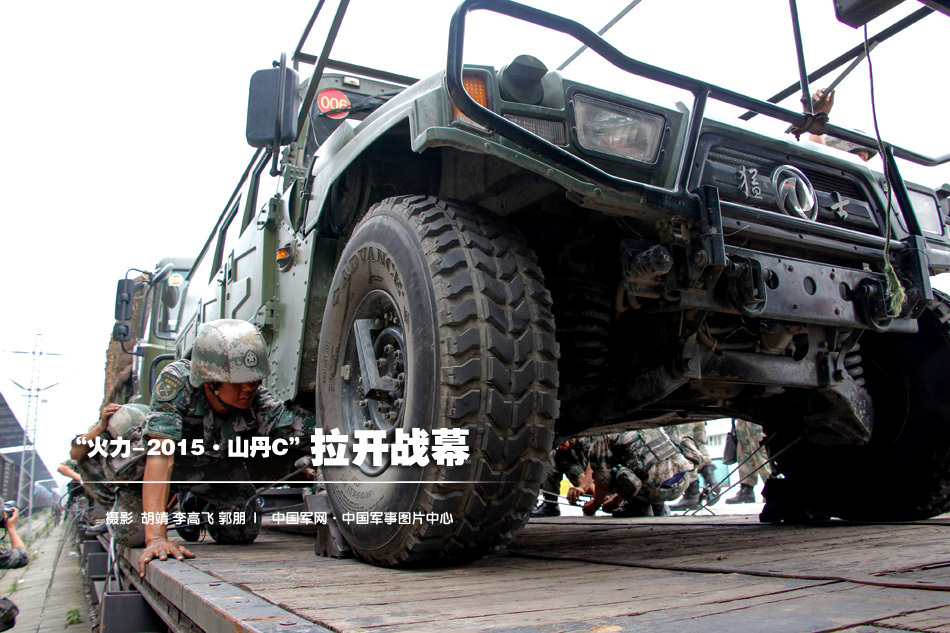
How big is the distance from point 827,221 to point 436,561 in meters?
1.65

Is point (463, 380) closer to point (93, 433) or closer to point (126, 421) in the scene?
point (93, 433)

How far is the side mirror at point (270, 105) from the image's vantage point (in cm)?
303

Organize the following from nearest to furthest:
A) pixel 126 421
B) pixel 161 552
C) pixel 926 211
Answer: pixel 161 552
pixel 926 211
pixel 126 421

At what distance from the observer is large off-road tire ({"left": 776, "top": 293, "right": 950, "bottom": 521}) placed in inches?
120

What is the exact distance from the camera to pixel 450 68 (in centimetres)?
186

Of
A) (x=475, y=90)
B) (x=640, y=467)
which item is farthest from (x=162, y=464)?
(x=640, y=467)

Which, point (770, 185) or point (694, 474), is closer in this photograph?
point (770, 185)

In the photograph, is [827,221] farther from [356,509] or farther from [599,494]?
[599,494]

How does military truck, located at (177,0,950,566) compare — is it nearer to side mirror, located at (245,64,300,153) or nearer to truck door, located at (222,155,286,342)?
side mirror, located at (245,64,300,153)

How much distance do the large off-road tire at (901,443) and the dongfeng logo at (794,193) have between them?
44.1 inches

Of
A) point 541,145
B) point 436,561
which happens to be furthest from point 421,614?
point 541,145

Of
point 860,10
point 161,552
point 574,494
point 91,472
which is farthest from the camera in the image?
point 574,494

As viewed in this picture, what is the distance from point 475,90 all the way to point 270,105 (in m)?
1.37

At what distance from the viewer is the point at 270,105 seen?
119 inches
